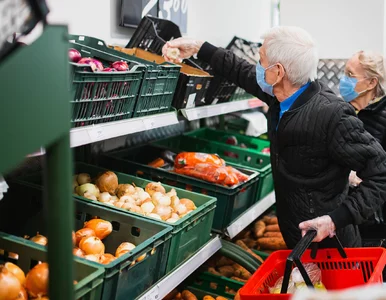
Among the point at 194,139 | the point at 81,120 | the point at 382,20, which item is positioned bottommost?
the point at 194,139

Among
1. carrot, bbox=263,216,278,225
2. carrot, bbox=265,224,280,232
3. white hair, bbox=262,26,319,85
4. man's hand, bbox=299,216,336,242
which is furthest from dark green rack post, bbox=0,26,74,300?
carrot, bbox=263,216,278,225

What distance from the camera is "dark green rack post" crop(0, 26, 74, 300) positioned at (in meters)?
0.70

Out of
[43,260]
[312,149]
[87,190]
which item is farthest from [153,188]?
[43,260]

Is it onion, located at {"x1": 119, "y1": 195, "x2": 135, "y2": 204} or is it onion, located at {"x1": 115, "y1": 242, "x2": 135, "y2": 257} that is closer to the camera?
onion, located at {"x1": 115, "y1": 242, "x2": 135, "y2": 257}

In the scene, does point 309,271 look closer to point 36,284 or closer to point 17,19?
point 36,284

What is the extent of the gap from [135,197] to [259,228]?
1.50 meters

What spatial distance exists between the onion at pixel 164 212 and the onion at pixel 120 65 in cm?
67

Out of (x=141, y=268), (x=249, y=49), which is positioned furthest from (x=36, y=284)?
(x=249, y=49)

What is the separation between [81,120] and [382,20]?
3.40 m

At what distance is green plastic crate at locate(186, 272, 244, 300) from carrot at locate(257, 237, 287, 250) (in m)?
0.64

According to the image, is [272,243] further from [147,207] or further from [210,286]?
[147,207]

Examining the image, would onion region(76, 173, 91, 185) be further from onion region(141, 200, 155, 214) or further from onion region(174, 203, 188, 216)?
onion region(174, 203, 188, 216)

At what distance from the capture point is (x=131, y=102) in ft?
7.16

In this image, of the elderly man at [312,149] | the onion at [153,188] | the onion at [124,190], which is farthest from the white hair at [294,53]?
the onion at [124,190]
